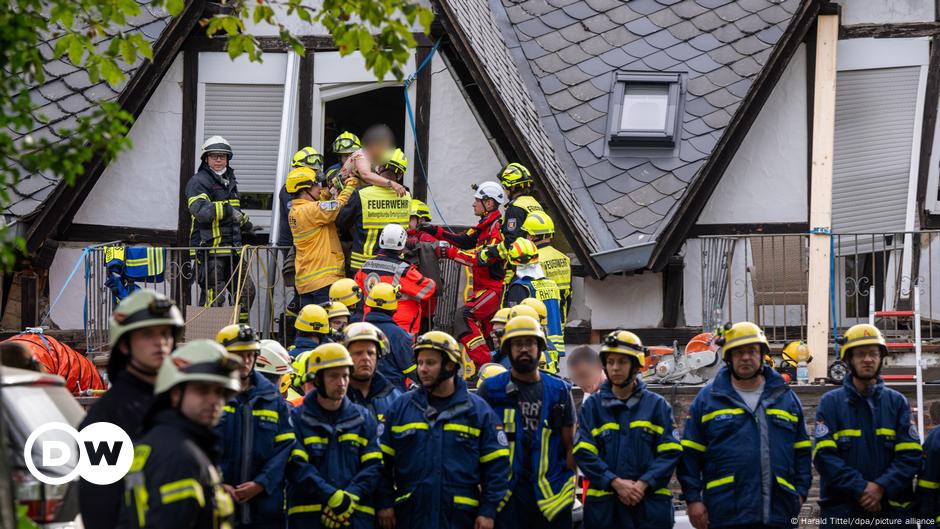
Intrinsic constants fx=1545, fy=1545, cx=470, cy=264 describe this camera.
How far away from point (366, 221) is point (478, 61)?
222 centimetres

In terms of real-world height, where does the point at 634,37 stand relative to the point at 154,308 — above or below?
above

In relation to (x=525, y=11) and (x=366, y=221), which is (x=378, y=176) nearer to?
(x=366, y=221)

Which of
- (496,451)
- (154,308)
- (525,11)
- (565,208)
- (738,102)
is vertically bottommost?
(496,451)

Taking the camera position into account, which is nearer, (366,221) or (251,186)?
(366,221)

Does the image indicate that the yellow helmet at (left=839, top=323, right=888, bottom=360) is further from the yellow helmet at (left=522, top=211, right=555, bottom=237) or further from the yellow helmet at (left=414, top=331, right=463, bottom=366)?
the yellow helmet at (left=522, top=211, right=555, bottom=237)

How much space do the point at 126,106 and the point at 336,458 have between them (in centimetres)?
778

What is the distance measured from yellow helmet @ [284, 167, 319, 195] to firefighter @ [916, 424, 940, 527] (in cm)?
725

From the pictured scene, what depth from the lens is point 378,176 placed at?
1540cm

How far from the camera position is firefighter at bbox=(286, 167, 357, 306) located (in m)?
15.4

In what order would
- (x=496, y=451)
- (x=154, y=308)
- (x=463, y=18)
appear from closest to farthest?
(x=154, y=308)
(x=496, y=451)
(x=463, y=18)

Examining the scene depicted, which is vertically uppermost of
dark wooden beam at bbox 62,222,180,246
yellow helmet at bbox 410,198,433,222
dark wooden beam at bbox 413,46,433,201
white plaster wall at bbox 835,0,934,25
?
white plaster wall at bbox 835,0,934,25

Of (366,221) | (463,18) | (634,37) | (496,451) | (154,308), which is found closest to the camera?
(154,308)

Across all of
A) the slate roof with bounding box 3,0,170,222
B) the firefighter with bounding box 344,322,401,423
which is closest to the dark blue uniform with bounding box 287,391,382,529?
the firefighter with bounding box 344,322,401,423

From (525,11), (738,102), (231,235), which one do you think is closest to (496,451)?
(231,235)
